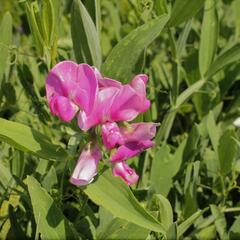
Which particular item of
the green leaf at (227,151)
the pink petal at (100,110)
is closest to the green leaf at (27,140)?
the pink petal at (100,110)

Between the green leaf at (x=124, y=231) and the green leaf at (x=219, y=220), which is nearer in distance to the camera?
the green leaf at (x=124, y=231)

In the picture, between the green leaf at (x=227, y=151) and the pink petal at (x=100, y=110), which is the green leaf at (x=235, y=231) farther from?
the pink petal at (x=100, y=110)

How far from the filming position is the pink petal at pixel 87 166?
78 centimetres

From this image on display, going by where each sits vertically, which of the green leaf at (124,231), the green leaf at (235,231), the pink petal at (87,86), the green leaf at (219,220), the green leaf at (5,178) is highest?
the pink petal at (87,86)

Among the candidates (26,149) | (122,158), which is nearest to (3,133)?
(26,149)

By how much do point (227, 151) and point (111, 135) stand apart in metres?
0.51

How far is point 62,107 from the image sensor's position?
774 mm

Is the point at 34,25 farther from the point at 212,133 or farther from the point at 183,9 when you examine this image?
the point at 212,133

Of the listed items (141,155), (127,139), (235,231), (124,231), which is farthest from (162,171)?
(127,139)

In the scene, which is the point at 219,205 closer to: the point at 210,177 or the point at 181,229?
the point at 210,177

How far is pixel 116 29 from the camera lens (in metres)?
1.71

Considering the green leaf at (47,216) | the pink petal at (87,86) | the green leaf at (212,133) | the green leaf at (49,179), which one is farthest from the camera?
the green leaf at (212,133)

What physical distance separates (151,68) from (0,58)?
0.54 m

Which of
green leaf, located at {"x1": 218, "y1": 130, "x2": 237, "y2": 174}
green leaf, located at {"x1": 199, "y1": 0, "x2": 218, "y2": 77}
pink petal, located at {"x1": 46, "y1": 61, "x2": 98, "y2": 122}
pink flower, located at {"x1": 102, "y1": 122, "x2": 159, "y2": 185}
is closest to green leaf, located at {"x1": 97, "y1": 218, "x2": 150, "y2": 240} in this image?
pink flower, located at {"x1": 102, "y1": 122, "x2": 159, "y2": 185}
